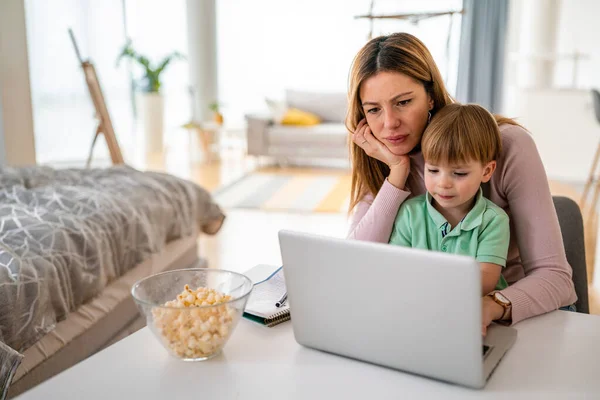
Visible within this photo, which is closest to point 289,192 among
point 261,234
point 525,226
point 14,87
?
point 261,234

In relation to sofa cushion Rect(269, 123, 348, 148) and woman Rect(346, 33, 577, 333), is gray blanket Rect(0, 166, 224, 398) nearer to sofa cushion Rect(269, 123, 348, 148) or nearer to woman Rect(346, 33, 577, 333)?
woman Rect(346, 33, 577, 333)

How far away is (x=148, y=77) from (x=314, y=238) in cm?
622

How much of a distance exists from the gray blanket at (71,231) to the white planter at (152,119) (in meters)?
3.89

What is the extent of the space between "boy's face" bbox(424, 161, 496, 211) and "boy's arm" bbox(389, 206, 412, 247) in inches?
3.9

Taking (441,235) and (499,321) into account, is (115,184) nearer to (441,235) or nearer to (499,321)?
(441,235)

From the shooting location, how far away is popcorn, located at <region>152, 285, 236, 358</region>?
886 millimetres

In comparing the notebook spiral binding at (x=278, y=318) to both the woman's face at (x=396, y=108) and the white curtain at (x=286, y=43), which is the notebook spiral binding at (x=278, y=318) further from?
the white curtain at (x=286, y=43)

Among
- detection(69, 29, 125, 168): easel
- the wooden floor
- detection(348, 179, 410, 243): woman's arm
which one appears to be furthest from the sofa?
detection(348, 179, 410, 243): woman's arm

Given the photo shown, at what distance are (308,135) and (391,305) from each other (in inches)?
208

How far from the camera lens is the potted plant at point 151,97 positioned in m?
6.63

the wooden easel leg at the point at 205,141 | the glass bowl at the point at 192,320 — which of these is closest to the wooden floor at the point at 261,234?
the wooden easel leg at the point at 205,141

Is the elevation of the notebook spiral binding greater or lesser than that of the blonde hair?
lesser

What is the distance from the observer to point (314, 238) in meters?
0.83

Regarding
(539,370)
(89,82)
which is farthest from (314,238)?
(89,82)
